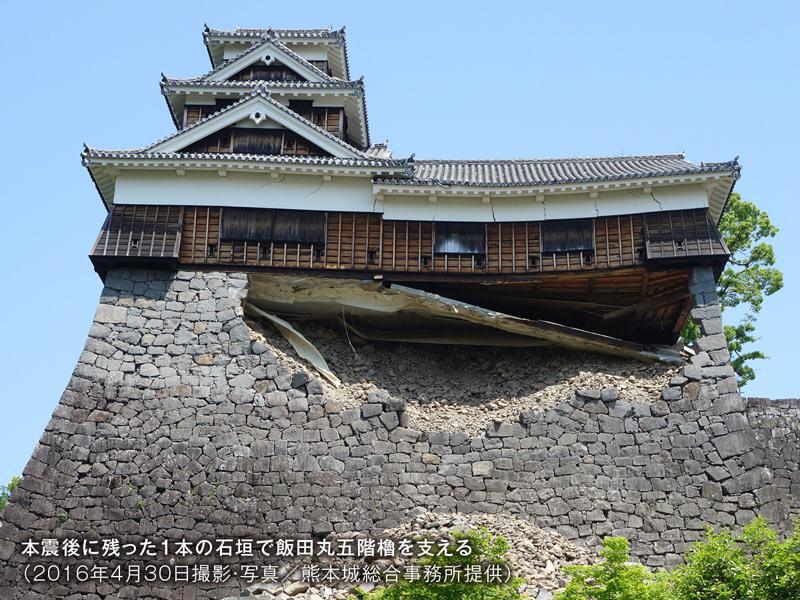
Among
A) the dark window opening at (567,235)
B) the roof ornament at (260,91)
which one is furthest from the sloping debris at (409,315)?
the roof ornament at (260,91)

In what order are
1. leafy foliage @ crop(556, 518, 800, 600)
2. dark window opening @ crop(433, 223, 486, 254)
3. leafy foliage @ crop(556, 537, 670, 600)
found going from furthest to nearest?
dark window opening @ crop(433, 223, 486, 254) → leafy foliage @ crop(556, 537, 670, 600) → leafy foliage @ crop(556, 518, 800, 600)

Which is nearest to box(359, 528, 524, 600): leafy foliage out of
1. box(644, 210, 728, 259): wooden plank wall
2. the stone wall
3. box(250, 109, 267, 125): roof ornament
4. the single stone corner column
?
the stone wall

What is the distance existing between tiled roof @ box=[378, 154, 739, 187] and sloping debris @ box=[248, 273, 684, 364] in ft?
8.32

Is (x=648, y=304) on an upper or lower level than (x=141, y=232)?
lower

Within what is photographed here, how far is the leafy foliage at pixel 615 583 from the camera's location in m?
15.0

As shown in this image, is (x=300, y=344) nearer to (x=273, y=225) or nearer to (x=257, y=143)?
(x=273, y=225)

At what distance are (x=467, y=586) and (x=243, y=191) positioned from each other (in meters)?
10.7

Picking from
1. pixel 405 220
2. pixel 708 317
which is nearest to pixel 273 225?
pixel 405 220

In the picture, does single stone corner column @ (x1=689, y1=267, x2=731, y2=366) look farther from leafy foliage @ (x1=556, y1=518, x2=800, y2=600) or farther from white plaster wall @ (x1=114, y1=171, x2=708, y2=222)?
leafy foliage @ (x1=556, y1=518, x2=800, y2=600)

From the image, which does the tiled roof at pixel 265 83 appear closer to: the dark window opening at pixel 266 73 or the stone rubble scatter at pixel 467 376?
the dark window opening at pixel 266 73

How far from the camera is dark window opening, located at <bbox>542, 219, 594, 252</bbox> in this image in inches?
917

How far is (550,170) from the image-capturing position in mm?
25141

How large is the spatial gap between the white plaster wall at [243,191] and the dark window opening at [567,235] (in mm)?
3906

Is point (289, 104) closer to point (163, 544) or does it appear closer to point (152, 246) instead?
point (152, 246)
